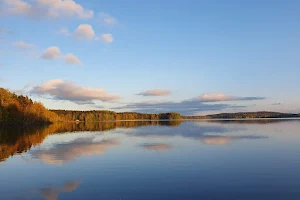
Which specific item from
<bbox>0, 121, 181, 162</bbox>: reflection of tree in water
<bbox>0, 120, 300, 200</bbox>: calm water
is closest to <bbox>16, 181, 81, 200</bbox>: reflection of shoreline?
<bbox>0, 120, 300, 200</bbox>: calm water

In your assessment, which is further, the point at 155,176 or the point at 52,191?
the point at 155,176

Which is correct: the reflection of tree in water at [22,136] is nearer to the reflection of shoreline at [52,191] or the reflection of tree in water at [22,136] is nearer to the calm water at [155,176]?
the calm water at [155,176]

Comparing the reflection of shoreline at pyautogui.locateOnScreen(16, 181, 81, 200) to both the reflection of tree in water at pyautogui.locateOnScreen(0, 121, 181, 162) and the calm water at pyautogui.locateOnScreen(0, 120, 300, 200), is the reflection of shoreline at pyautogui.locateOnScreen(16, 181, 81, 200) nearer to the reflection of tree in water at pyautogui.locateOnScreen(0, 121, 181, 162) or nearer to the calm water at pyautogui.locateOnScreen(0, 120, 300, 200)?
the calm water at pyautogui.locateOnScreen(0, 120, 300, 200)

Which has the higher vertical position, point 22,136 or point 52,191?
point 22,136

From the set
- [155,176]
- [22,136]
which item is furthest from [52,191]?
[22,136]

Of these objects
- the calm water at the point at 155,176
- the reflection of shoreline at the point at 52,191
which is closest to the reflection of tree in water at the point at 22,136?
the calm water at the point at 155,176

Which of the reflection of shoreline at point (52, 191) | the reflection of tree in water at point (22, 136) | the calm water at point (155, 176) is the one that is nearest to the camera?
the reflection of shoreline at point (52, 191)

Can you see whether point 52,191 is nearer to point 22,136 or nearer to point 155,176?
point 155,176

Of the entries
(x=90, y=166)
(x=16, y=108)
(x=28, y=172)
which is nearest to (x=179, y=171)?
(x=90, y=166)

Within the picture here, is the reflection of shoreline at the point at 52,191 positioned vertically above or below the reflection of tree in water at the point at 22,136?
below

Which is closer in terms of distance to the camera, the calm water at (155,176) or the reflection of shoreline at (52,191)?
the reflection of shoreline at (52,191)

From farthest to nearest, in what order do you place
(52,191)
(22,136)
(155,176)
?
(22,136) → (155,176) → (52,191)

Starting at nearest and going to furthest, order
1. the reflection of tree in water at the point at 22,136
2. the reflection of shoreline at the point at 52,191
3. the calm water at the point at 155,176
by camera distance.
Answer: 1. the reflection of shoreline at the point at 52,191
2. the calm water at the point at 155,176
3. the reflection of tree in water at the point at 22,136

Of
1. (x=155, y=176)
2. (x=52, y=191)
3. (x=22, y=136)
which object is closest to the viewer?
(x=52, y=191)
